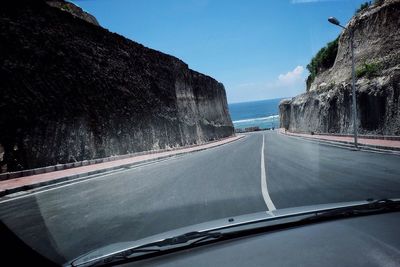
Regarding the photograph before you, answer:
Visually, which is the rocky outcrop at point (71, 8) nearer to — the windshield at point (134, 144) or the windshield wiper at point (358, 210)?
the windshield at point (134, 144)

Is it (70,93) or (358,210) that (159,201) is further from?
(70,93)

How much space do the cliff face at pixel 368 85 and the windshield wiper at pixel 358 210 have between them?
21918mm

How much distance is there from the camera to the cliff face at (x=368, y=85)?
2497cm

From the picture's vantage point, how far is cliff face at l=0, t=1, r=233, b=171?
668 inches

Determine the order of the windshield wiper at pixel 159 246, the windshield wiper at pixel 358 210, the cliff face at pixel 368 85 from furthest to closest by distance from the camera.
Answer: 1. the cliff face at pixel 368 85
2. the windshield wiper at pixel 358 210
3. the windshield wiper at pixel 159 246

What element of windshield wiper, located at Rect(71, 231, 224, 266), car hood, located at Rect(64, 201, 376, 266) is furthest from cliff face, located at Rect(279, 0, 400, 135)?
windshield wiper, located at Rect(71, 231, 224, 266)

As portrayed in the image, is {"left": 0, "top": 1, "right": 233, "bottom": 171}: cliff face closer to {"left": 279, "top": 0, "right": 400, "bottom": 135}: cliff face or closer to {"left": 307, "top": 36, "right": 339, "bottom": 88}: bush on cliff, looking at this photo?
{"left": 279, "top": 0, "right": 400, "bottom": 135}: cliff face

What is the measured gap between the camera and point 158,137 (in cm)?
3316

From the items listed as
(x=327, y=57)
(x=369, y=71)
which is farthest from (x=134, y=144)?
(x=327, y=57)

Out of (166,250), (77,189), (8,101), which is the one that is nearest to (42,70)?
(8,101)

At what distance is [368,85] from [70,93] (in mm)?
21427

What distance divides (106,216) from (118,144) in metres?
18.8

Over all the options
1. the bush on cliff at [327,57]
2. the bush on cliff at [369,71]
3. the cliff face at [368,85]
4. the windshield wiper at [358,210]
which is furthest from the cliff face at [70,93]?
the bush on cliff at [327,57]

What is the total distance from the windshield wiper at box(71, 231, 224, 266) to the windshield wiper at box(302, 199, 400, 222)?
44.7 inches
